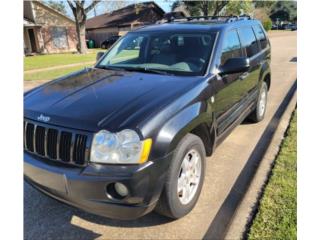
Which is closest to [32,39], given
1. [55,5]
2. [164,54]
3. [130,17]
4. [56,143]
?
[130,17]

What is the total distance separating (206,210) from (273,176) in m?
1.04

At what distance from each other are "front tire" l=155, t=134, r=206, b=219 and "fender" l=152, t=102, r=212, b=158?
0.31 ft

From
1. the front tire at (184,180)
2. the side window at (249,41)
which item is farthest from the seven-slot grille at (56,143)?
the side window at (249,41)

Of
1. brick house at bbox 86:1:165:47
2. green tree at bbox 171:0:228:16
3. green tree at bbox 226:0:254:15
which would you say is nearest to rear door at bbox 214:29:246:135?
green tree at bbox 171:0:228:16

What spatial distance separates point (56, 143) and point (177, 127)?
41.1 inches

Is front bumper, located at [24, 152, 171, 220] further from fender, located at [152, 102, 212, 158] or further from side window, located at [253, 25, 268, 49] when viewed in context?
side window, located at [253, 25, 268, 49]

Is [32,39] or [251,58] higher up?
[32,39]

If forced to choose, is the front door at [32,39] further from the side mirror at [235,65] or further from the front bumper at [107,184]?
the front bumper at [107,184]

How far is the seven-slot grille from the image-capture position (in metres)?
2.59

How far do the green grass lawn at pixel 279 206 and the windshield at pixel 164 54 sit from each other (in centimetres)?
154

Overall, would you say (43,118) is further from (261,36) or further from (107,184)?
(261,36)

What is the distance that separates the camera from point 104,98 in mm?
3043

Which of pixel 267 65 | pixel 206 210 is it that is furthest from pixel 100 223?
pixel 267 65
